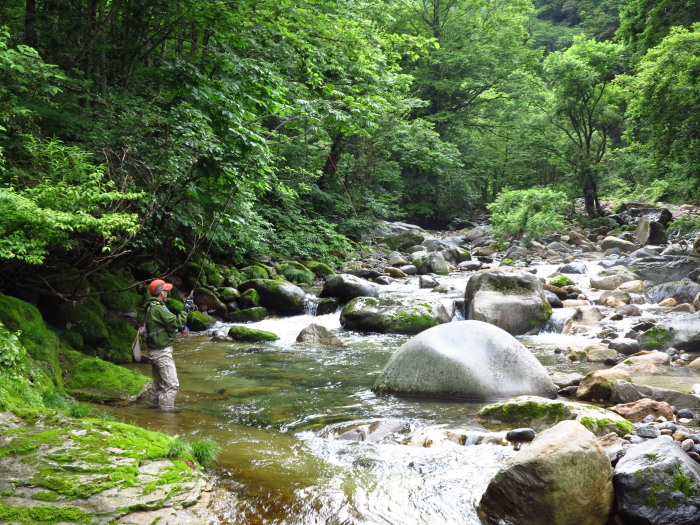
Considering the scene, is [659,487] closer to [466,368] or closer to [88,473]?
[466,368]

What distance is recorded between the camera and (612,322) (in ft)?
39.7

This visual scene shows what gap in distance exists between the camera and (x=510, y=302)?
40.4 feet

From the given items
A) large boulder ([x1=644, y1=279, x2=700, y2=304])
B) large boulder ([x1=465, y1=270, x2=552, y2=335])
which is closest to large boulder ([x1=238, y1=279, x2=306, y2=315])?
large boulder ([x1=465, y1=270, x2=552, y2=335])

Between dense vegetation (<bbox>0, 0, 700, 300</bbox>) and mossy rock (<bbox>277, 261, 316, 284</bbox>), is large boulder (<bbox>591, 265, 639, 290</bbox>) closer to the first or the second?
dense vegetation (<bbox>0, 0, 700, 300</bbox>)

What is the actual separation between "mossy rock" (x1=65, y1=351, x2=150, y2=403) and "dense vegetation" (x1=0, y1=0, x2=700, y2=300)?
1553 millimetres

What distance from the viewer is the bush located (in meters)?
25.4

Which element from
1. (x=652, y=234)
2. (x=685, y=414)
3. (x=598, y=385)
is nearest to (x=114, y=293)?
(x=598, y=385)

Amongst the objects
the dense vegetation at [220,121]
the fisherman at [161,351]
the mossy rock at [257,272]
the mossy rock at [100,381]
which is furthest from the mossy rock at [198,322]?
the fisherman at [161,351]

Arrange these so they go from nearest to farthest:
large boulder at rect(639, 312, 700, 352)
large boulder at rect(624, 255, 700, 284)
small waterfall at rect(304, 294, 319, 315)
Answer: large boulder at rect(639, 312, 700, 352), small waterfall at rect(304, 294, 319, 315), large boulder at rect(624, 255, 700, 284)

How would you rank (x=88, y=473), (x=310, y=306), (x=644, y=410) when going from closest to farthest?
(x=88, y=473)
(x=644, y=410)
(x=310, y=306)

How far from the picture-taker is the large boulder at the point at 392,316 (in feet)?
40.3

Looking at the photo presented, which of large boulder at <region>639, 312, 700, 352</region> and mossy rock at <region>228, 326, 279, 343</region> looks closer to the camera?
large boulder at <region>639, 312, 700, 352</region>

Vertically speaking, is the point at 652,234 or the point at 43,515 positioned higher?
the point at 652,234

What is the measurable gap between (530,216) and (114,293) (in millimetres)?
21087
